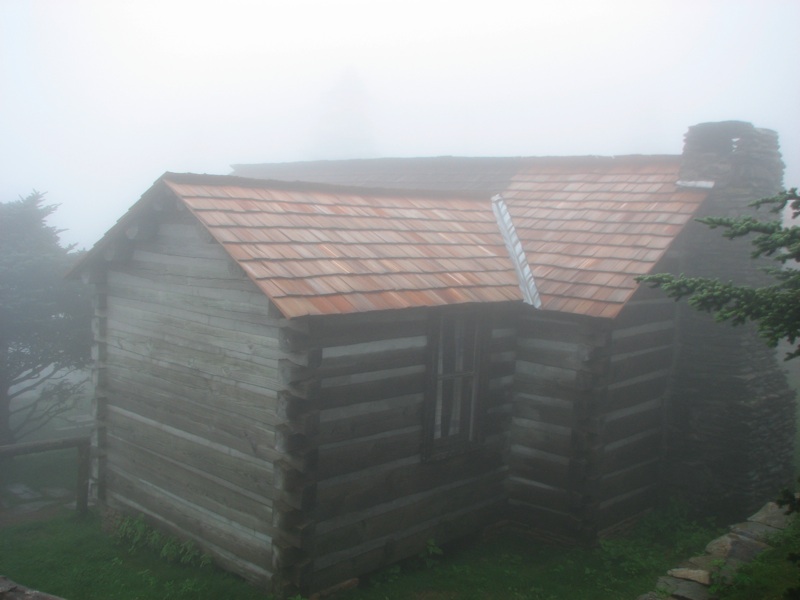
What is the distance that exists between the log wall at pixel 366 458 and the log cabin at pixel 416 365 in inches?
1.1

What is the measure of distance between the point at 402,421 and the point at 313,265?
87.5 inches

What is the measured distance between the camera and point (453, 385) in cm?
906

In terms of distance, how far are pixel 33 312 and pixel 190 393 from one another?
7152 mm

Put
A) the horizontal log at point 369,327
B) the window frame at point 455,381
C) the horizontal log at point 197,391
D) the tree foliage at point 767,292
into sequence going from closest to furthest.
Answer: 1. the tree foliage at point 767,292
2. the horizontal log at point 369,327
3. the horizontal log at point 197,391
4. the window frame at point 455,381

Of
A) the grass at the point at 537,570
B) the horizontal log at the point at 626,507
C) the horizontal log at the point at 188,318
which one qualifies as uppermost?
the horizontal log at the point at 188,318

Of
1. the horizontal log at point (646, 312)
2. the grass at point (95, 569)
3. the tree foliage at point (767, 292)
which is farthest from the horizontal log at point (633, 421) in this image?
the grass at point (95, 569)

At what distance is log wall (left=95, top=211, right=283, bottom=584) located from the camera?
25.2 feet

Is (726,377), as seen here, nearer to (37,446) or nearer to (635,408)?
(635,408)

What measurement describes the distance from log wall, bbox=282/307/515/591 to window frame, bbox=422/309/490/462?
0.48 ft

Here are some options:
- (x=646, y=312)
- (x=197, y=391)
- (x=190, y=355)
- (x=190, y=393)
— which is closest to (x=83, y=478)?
(x=190, y=393)

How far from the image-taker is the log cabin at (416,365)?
7.56 m

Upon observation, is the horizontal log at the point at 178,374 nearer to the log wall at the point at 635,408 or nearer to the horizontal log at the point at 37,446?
the horizontal log at the point at 37,446

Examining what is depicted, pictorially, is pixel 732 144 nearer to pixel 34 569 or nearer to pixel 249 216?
pixel 249 216

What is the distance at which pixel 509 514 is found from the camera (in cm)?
996
